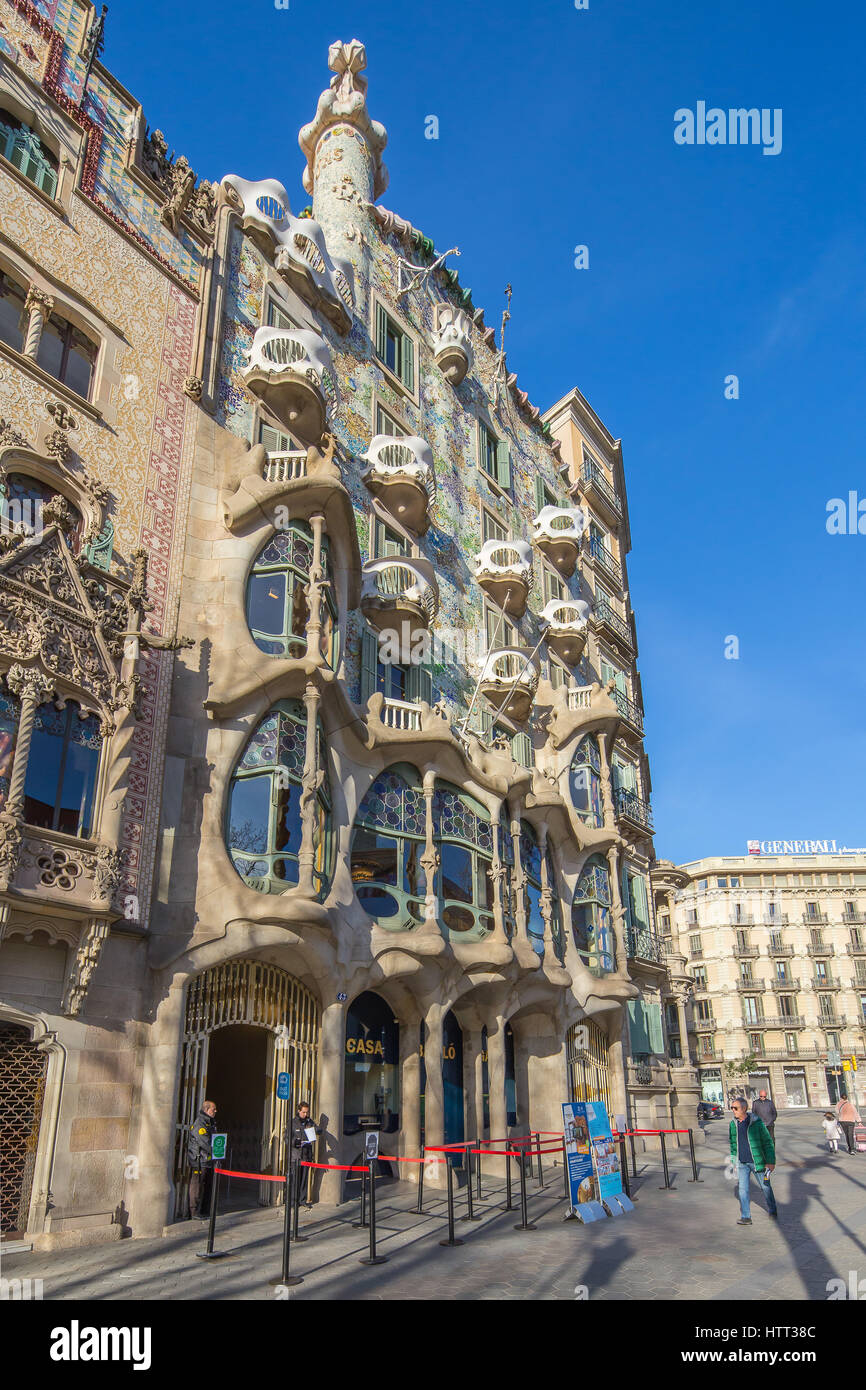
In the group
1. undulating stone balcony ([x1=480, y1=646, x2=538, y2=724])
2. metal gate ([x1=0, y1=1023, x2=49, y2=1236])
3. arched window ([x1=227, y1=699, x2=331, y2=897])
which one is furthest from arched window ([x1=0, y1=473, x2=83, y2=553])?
undulating stone balcony ([x1=480, y1=646, x2=538, y2=724])

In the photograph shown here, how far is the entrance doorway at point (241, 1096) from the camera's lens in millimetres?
16594

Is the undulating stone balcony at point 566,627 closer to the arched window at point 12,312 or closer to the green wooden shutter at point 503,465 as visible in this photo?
the green wooden shutter at point 503,465

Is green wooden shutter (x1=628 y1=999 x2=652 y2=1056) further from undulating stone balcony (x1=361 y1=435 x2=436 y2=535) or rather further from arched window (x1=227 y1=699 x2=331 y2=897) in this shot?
undulating stone balcony (x1=361 y1=435 x2=436 y2=535)

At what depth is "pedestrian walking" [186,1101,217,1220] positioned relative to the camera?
518 inches

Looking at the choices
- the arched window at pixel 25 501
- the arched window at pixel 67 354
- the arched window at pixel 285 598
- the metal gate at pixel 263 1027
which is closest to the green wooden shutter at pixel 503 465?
the arched window at pixel 285 598

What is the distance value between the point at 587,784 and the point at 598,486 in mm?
18707

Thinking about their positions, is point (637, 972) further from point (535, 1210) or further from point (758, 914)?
point (758, 914)

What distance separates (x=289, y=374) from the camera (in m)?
20.2

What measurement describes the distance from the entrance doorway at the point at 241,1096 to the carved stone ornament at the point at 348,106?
88.7 feet

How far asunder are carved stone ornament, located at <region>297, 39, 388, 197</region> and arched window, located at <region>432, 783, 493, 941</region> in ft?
Answer: 71.7
